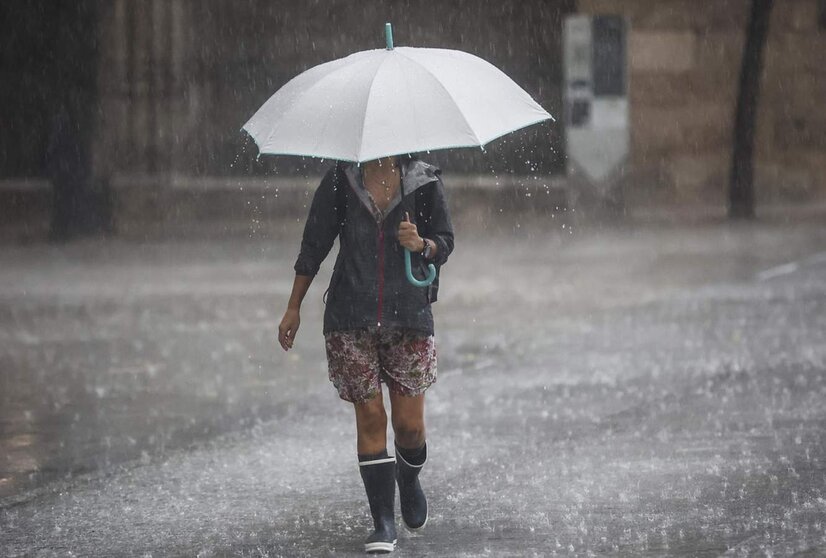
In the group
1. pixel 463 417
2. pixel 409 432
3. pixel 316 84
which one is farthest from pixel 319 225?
pixel 463 417

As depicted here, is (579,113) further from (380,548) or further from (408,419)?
Result: (380,548)

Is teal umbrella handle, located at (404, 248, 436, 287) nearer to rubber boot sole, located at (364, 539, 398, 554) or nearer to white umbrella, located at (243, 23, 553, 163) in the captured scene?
white umbrella, located at (243, 23, 553, 163)

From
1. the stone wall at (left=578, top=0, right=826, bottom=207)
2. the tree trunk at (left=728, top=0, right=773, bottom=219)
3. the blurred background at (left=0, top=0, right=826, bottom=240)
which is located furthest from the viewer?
the stone wall at (left=578, top=0, right=826, bottom=207)

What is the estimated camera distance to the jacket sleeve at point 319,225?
568cm

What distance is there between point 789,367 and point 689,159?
1210cm

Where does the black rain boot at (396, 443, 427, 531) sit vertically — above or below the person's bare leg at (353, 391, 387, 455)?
below

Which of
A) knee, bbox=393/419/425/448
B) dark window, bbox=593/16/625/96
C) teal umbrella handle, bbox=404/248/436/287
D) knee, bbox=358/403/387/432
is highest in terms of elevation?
dark window, bbox=593/16/625/96

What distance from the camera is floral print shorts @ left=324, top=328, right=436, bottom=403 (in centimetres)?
560

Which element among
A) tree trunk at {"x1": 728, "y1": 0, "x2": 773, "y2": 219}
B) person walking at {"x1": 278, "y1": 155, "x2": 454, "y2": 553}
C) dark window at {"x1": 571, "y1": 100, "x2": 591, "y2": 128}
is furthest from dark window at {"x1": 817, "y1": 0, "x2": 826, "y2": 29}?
person walking at {"x1": 278, "y1": 155, "x2": 454, "y2": 553}

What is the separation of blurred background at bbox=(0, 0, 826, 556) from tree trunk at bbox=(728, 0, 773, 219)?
3cm

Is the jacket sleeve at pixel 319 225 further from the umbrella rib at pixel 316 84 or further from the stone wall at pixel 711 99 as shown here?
the stone wall at pixel 711 99

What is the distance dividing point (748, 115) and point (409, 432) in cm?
1584

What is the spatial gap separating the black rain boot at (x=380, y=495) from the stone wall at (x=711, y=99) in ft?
50.6

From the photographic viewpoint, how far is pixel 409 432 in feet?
18.9
